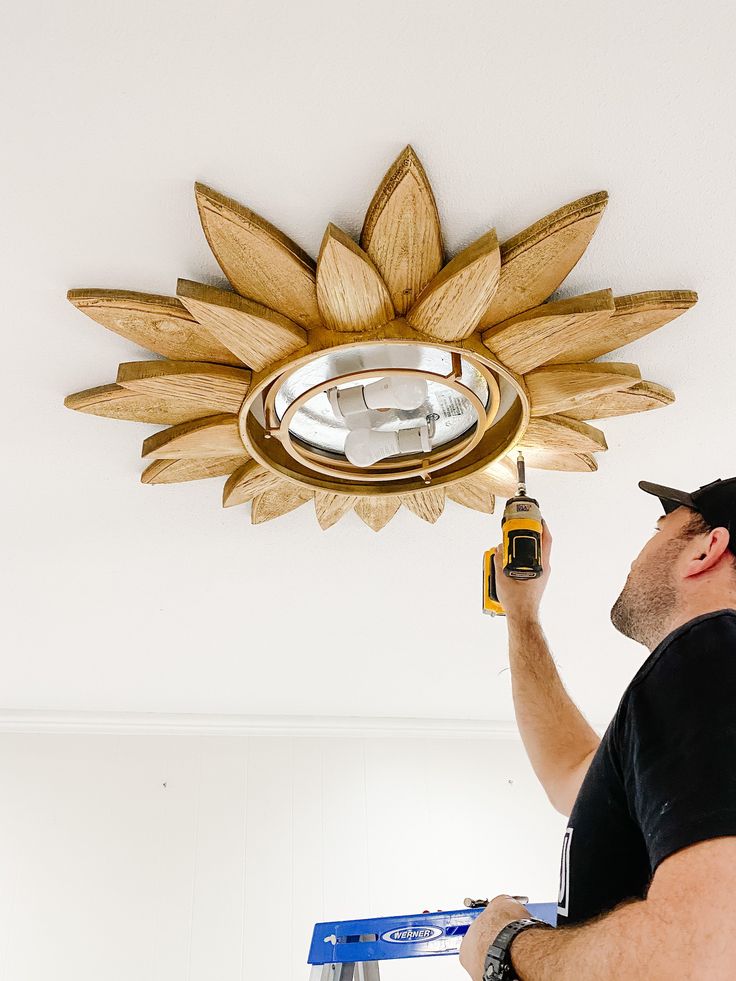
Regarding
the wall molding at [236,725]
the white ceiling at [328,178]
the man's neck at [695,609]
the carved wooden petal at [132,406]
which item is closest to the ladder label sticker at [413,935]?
the white ceiling at [328,178]

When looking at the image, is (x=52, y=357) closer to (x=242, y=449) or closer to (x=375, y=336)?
(x=242, y=449)

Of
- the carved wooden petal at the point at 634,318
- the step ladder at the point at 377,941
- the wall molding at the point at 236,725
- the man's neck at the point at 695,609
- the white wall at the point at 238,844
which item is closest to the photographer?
the man's neck at the point at 695,609

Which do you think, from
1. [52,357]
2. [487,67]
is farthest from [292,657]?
[487,67]

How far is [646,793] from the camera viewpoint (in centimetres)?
84

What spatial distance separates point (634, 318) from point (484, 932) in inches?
38.7

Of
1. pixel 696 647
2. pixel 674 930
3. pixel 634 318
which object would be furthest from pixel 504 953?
pixel 634 318

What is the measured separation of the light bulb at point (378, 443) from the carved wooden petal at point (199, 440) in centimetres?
22

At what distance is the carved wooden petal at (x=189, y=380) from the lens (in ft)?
5.08

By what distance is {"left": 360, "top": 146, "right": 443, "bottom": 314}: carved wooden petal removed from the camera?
1258mm

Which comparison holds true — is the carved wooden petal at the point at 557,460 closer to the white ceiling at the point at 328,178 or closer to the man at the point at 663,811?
the white ceiling at the point at 328,178

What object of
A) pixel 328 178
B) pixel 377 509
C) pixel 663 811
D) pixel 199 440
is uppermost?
pixel 328 178

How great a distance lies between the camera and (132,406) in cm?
167

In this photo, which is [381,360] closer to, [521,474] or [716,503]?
[521,474]

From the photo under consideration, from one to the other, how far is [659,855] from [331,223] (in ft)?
3.11
